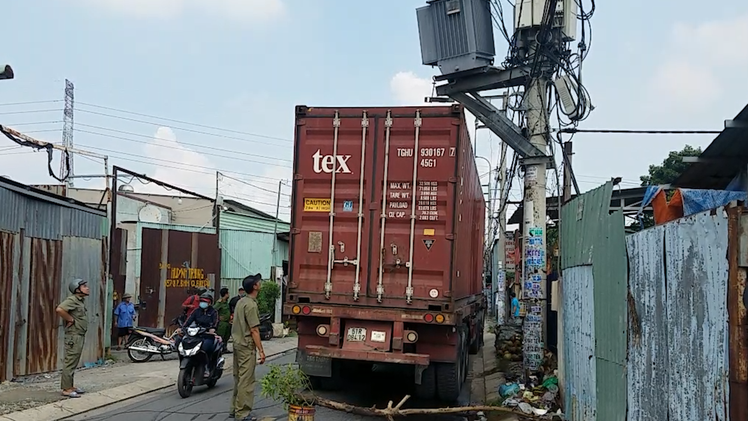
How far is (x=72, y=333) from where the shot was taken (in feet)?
31.4

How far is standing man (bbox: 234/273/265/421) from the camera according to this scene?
25.9 ft

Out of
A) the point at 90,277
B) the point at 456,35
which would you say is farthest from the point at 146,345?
the point at 456,35

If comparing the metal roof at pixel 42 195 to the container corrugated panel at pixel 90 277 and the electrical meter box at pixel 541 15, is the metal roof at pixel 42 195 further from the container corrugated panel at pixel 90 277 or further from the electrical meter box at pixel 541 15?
the electrical meter box at pixel 541 15

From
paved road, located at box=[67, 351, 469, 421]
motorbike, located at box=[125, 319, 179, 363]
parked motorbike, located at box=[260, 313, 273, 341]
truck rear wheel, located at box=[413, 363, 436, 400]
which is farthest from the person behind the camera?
parked motorbike, located at box=[260, 313, 273, 341]

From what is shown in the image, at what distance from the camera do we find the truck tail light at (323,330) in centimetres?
838

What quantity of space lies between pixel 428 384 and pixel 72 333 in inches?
203

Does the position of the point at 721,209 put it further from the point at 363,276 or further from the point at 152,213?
the point at 152,213

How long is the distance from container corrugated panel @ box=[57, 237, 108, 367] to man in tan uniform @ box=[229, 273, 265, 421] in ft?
17.6

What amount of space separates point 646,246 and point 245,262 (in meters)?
21.0

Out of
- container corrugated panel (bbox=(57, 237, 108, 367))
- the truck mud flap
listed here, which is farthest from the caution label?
container corrugated panel (bbox=(57, 237, 108, 367))

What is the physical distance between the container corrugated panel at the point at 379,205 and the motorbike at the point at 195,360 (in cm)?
202

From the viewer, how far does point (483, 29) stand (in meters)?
12.1

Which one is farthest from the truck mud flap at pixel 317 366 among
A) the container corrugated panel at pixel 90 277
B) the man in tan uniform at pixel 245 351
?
the container corrugated panel at pixel 90 277

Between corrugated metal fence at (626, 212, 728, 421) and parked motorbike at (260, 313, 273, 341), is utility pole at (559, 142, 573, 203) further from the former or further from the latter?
parked motorbike at (260, 313, 273, 341)
